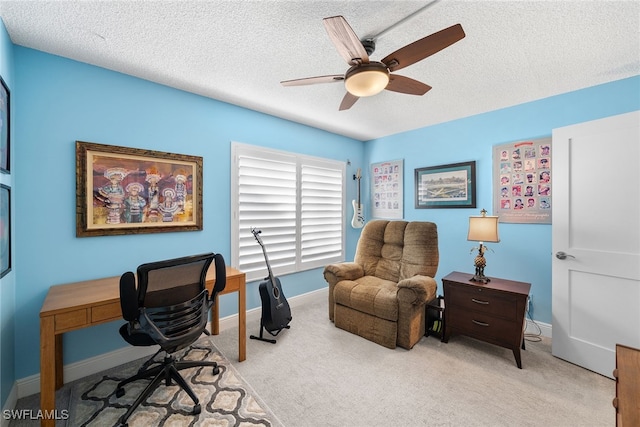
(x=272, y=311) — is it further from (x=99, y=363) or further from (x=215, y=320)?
(x=99, y=363)

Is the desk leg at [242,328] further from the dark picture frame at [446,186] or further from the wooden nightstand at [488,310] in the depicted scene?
the dark picture frame at [446,186]

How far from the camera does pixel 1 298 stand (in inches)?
61.0

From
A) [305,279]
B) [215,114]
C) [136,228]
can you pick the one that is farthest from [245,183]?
[305,279]

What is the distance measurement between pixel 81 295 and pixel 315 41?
2.38 metres

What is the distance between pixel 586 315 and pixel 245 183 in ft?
11.3

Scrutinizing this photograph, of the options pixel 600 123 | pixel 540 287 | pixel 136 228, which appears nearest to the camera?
pixel 600 123

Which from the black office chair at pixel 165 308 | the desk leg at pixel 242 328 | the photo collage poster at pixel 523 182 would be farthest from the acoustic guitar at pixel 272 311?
the photo collage poster at pixel 523 182

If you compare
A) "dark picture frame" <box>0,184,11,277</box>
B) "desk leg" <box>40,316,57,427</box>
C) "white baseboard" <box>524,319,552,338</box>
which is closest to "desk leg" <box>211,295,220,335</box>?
"desk leg" <box>40,316,57,427</box>

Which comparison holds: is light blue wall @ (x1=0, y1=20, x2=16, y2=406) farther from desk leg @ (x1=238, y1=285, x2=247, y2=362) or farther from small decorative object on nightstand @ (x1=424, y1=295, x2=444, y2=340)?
small decorative object on nightstand @ (x1=424, y1=295, x2=444, y2=340)

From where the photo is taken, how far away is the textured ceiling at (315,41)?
1497mm

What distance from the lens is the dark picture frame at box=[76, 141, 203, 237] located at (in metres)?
2.06

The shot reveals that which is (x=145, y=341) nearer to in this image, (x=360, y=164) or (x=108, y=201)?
(x=108, y=201)

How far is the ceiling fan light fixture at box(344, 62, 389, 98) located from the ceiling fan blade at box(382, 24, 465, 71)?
9 cm

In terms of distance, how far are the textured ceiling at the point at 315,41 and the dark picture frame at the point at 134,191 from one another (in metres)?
0.72
